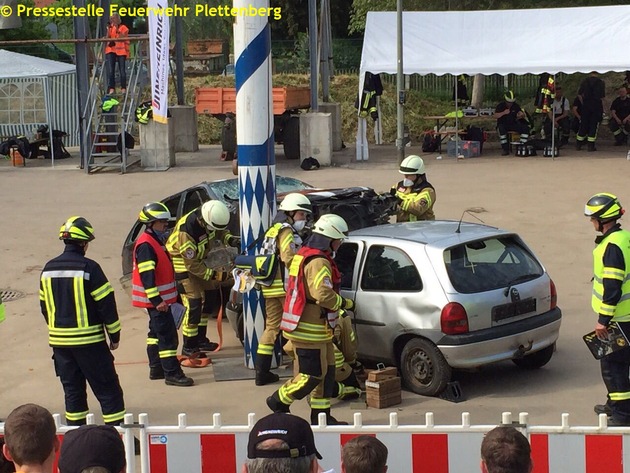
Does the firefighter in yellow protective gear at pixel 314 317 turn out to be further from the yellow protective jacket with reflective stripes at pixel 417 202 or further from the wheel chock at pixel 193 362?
the yellow protective jacket with reflective stripes at pixel 417 202

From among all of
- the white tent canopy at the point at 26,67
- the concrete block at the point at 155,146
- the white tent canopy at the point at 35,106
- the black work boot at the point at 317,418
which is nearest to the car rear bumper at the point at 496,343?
the black work boot at the point at 317,418

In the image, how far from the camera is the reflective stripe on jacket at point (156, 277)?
969 cm

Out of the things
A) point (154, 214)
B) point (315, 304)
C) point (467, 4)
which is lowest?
point (315, 304)

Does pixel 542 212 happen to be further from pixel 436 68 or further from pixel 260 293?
pixel 260 293

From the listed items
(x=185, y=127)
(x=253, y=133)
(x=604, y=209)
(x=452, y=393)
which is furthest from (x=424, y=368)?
(x=185, y=127)

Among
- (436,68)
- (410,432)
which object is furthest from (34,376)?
(436,68)

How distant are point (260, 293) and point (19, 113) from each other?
893 inches

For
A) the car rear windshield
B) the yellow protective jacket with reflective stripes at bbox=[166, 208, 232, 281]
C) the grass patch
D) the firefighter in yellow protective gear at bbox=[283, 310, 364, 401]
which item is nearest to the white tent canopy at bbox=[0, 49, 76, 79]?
the grass patch

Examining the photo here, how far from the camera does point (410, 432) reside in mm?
5570

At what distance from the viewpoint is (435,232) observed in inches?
394

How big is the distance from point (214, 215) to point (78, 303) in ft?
9.94

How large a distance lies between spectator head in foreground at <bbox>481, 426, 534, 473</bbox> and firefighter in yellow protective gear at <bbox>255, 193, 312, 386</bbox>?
18.4 feet

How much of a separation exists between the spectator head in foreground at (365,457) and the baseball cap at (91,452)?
858mm

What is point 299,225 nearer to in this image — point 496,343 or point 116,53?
point 496,343
